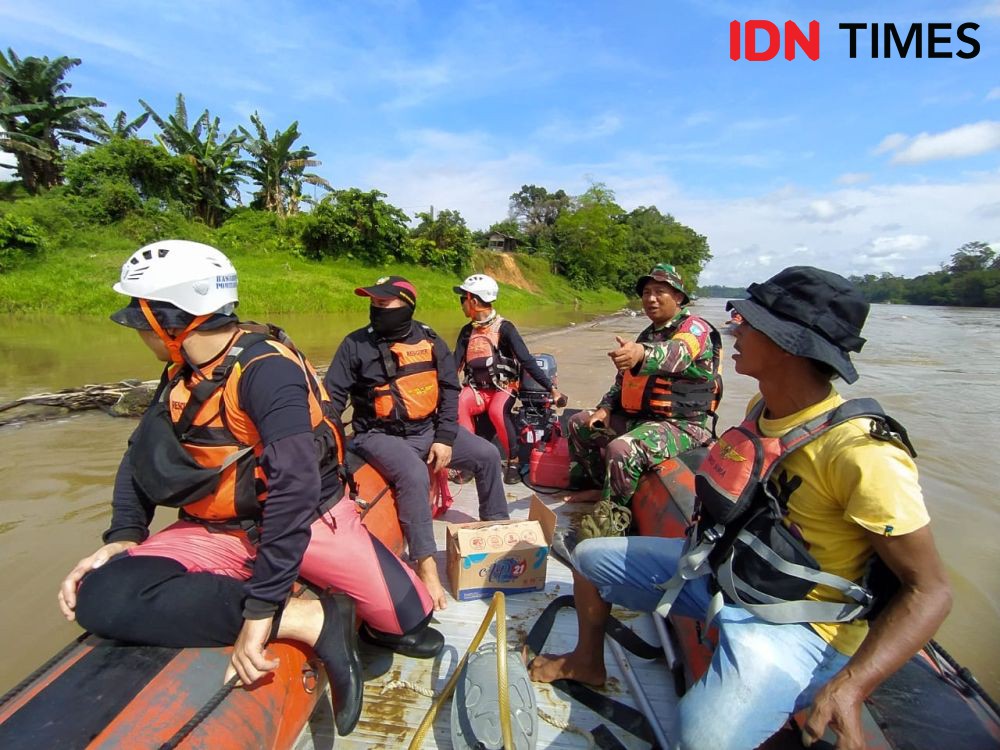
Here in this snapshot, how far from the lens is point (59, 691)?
1359 mm

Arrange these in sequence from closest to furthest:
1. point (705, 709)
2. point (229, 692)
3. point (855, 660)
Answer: point (855, 660) < point (705, 709) < point (229, 692)

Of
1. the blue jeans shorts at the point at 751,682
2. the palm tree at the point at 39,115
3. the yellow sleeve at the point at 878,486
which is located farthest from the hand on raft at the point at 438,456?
the palm tree at the point at 39,115

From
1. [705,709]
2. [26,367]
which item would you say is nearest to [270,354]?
[705,709]

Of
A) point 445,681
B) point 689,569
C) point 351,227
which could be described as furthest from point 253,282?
point 689,569

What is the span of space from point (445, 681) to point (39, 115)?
33521 millimetres

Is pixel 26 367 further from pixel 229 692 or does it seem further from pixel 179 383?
pixel 229 692

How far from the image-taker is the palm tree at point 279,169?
1068 inches

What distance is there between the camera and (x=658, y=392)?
328cm

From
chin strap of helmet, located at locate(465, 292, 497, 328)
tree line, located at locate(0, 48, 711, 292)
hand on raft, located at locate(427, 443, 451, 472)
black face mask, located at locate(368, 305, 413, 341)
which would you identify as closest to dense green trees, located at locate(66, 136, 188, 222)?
tree line, located at locate(0, 48, 711, 292)

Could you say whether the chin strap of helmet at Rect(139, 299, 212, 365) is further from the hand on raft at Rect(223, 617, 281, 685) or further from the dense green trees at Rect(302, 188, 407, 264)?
the dense green trees at Rect(302, 188, 407, 264)

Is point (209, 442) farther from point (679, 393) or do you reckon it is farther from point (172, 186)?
point (172, 186)

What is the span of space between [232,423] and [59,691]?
0.80 meters

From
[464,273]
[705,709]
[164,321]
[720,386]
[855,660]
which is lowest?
[705,709]

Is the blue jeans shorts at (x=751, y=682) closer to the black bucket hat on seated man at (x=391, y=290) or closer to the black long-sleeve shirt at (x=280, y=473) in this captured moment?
the black long-sleeve shirt at (x=280, y=473)
